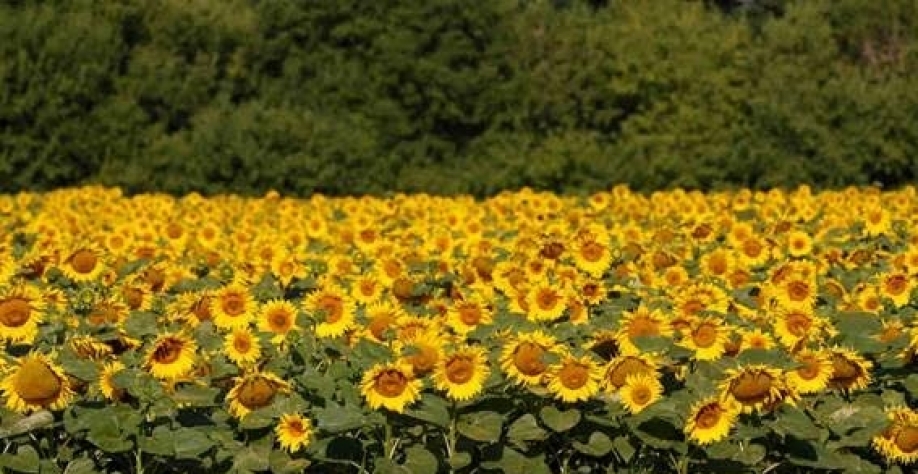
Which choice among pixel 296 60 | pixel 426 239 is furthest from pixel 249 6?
pixel 426 239

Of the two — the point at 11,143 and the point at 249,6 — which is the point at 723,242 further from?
the point at 249,6

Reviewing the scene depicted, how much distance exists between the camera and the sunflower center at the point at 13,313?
4613 mm

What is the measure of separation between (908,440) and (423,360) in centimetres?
132

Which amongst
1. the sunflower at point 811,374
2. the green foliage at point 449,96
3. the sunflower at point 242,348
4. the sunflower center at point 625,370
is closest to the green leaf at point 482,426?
the sunflower center at point 625,370

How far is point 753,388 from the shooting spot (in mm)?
4047

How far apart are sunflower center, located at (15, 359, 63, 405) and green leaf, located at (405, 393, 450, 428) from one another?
3.08ft

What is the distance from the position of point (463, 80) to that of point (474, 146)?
861 millimetres

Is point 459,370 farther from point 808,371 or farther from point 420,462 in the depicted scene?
point 808,371

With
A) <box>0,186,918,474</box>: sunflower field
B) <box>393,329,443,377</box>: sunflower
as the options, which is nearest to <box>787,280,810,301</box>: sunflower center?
<box>0,186,918,474</box>: sunflower field

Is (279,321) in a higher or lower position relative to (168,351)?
lower

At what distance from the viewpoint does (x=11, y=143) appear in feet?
59.1

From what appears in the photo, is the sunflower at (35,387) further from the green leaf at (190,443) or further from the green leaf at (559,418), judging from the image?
the green leaf at (559,418)

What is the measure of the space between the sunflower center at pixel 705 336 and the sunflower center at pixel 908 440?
0.59 meters

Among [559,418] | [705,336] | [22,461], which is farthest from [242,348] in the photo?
[705,336]
